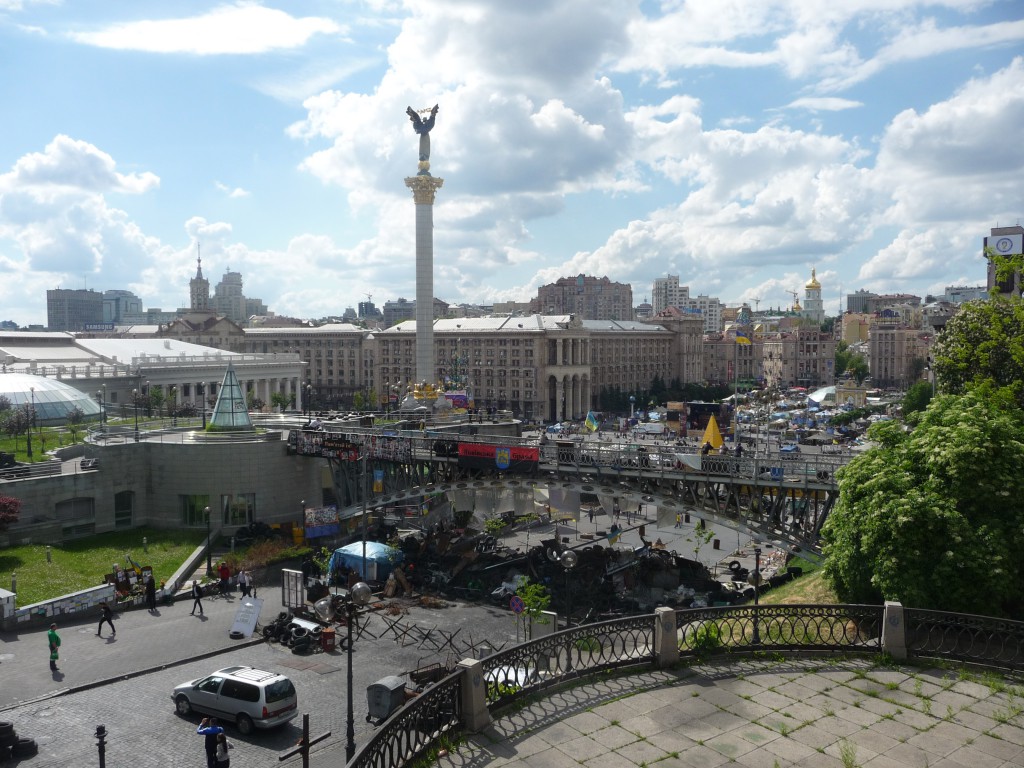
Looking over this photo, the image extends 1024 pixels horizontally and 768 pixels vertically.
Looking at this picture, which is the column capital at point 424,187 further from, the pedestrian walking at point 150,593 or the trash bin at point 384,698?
the trash bin at point 384,698

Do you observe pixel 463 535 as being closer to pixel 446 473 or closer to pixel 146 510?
pixel 446 473

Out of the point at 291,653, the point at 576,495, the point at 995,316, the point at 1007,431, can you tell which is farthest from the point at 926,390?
the point at 291,653

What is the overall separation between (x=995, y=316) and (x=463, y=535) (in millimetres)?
27444

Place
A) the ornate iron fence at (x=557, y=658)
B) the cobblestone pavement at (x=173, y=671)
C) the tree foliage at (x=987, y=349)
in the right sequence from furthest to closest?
the tree foliage at (x=987, y=349) < the cobblestone pavement at (x=173, y=671) < the ornate iron fence at (x=557, y=658)

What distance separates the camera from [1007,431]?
20266mm

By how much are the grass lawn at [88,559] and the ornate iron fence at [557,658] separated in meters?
26.5

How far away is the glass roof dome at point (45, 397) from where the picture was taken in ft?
196

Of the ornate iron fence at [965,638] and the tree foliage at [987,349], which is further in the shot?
the tree foliage at [987,349]

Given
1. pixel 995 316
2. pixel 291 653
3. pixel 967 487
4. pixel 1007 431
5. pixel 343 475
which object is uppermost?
pixel 995 316

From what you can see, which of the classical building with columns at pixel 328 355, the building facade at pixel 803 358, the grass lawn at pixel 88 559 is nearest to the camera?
the grass lawn at pixel 88 559

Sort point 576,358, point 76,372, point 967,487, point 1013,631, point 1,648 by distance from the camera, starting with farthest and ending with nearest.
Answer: point 576,358, point 76,372, point 1,648, point 967,487, point 1013,631

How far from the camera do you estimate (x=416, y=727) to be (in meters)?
11.1

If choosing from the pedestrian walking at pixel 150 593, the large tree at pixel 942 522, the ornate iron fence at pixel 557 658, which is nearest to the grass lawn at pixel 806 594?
the large tree at pixel 942 522

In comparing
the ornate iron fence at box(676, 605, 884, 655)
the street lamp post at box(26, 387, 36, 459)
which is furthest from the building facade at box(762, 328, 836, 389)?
the ornate iron fence at box(676, 605, 884, 655)
